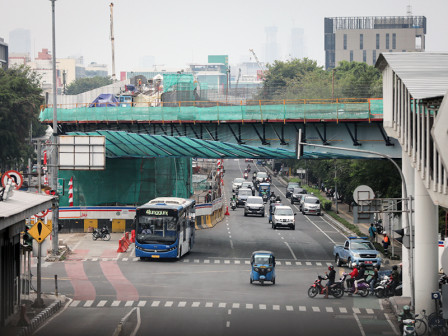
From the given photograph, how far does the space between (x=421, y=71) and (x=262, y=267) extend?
13385 millimetres

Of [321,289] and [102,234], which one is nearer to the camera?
[321,289]

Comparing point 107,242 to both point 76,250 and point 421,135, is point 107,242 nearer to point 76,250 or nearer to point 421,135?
point 76,250

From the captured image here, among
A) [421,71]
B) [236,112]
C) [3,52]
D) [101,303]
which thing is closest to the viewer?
[421,71]

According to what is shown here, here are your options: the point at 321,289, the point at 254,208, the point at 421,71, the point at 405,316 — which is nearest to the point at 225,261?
the point at 321,289

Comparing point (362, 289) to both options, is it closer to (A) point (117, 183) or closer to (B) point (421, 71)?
(B) point (421, 71)

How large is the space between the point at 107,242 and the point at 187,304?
73.7 feet

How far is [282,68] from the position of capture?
616ft

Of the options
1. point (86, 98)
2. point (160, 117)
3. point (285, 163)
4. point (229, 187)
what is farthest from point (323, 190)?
point (160, 117)

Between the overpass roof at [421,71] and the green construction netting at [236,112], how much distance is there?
13770mm

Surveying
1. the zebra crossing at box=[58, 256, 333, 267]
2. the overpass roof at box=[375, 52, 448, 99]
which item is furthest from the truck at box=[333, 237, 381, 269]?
the overpass roof at box=[375, 52, 448, 99]

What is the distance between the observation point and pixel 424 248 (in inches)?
1303

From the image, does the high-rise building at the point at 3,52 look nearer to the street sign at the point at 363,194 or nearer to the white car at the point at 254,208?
the white car at the point at 254,208

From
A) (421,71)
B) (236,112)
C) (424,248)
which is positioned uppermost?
(421,71)

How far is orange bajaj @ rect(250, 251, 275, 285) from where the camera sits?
4038 cm
